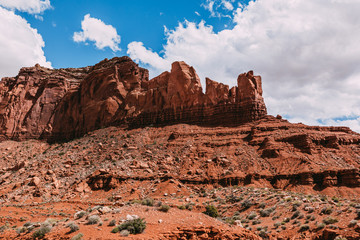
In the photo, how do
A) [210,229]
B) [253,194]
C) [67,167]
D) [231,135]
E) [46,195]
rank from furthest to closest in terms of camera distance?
[231,135] → [67,167] → [46,195] → [253,194] → [210,229]

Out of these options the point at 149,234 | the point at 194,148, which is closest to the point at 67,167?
the point at 194,148

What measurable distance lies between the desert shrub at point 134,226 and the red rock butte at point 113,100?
39320 mm

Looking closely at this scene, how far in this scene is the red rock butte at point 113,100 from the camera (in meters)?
51.5

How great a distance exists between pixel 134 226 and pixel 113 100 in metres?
56.4

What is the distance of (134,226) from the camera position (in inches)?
470

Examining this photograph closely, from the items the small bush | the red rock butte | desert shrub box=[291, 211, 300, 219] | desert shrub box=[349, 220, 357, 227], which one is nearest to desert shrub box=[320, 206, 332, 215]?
desert shrub box=[291, 211, 300, 219]

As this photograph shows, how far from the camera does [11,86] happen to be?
261 ft

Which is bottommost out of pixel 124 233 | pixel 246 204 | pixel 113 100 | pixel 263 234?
pixel 263 234

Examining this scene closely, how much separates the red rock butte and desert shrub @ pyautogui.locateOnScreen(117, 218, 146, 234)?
3932 cm

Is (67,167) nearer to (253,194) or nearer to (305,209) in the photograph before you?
(253,194)

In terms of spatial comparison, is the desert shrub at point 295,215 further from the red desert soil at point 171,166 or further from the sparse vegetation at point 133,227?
the sparse vegetation at point 133,227

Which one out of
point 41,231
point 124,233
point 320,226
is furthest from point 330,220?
point 41,231

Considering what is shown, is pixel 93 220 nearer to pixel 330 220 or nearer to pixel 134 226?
pixel 134 226

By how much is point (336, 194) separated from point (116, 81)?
181 feet
